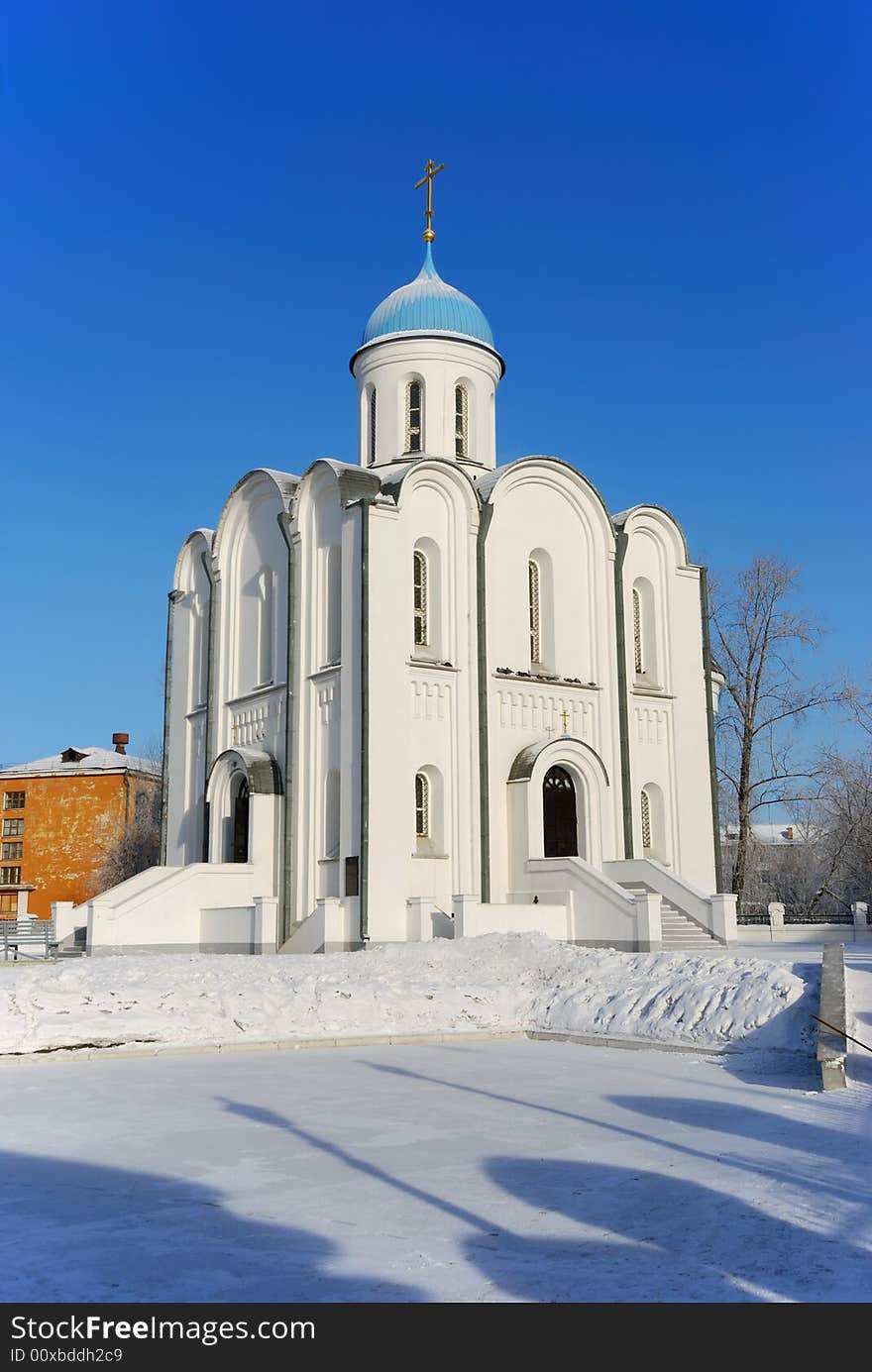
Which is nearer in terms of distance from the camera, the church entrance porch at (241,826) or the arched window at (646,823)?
the church entrance porch at (241,826)

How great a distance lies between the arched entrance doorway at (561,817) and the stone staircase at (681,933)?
8.12 feet

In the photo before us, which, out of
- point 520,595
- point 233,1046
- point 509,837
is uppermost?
point 520,595

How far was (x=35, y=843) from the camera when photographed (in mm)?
48594

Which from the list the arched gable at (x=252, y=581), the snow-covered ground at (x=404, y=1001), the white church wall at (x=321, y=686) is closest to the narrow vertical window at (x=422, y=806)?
the white church wall at (x=321, y=686)

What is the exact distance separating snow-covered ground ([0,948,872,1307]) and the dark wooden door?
13.5 meters

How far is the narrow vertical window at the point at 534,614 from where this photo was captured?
23750 mm

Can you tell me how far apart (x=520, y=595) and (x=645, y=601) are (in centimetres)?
368

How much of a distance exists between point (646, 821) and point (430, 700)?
6.21 metres

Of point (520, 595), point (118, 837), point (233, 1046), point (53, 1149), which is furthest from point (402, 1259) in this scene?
point (118, 837)

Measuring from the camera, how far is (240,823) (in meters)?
24.0

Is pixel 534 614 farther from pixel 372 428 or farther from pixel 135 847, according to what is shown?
pixel 135 847

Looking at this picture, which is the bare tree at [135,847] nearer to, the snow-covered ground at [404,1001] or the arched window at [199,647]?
the arched window at [199,647]

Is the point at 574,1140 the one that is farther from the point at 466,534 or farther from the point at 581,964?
the point at 466,534

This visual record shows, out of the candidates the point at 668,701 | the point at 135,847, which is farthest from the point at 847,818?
the point at 135,847
